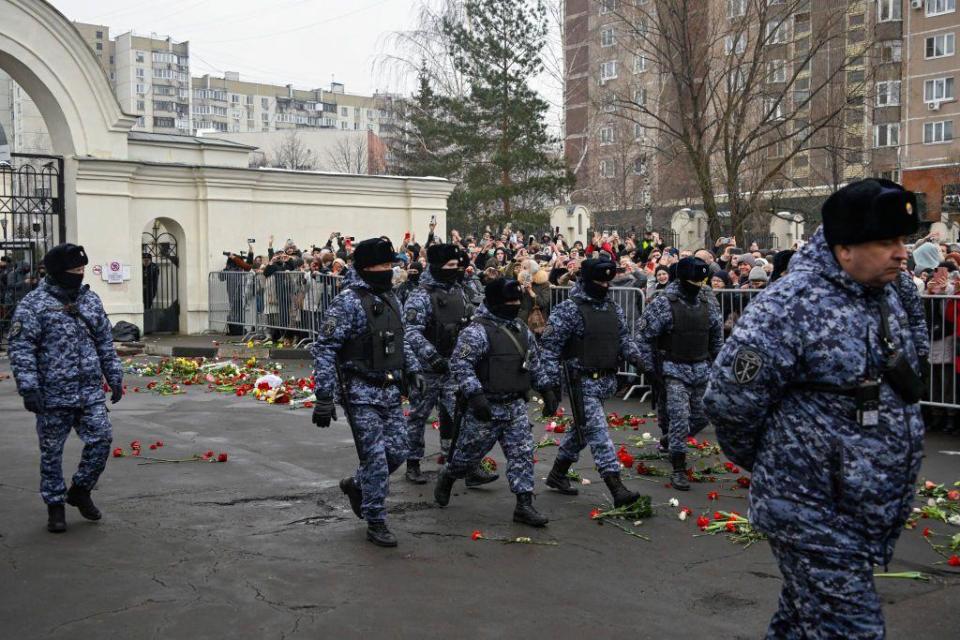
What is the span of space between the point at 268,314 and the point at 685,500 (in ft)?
49.0

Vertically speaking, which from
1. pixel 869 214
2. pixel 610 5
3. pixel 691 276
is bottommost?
pixel 691 276

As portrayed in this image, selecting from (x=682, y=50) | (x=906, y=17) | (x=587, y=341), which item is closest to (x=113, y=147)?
(x=682, y=50)

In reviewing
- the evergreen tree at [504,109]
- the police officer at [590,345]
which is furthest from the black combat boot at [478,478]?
the evergreen tree at [504,109]

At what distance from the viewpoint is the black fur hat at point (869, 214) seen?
3.48 metres

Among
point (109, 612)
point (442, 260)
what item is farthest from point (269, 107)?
point (109, 612)

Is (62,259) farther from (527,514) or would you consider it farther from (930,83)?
Answer: (930,83)

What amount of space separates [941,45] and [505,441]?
52.9 metres

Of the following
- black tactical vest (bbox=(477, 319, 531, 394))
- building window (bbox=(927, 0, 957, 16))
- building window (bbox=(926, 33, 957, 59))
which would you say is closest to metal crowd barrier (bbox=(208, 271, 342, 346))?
black tactical vest (bbox=(477, 319, 531, 394))

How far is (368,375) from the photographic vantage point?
279 inches

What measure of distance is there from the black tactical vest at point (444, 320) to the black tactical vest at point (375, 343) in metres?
2.16

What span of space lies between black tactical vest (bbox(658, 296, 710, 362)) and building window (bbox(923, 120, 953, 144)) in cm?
4929

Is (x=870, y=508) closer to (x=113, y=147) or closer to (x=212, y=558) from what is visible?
(x=212, y=558)

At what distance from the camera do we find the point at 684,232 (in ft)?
104

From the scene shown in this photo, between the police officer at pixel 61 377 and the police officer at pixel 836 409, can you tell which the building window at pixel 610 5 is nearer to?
the police officer at pixel 61 377
